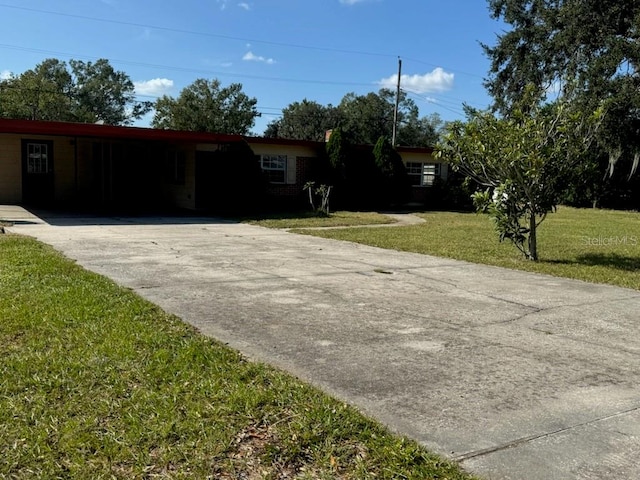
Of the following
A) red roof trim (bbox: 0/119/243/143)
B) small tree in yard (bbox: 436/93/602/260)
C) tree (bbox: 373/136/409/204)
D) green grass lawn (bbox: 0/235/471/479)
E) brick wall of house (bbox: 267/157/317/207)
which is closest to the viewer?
green grass lawn (bbox: 0/235/471/479)

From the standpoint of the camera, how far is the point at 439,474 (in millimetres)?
2674

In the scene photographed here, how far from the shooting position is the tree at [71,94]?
2052 inches

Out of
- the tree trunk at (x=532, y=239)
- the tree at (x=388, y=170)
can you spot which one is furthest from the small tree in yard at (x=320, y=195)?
the tree trunk at (x=532, y=239)

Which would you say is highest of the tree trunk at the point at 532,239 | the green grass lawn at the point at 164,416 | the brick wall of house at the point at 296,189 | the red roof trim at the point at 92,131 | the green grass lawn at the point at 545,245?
the red roof trim at the point at 92,131

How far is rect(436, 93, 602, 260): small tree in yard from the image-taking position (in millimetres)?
9078

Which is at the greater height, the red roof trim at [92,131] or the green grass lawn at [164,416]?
the red roof trim at [92,131]

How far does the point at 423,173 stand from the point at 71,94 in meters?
60.6

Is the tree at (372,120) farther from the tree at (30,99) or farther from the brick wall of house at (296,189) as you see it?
the brick wall of house at (296,189)

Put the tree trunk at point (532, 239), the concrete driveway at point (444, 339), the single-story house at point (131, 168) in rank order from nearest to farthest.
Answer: the concrete driveway at point (444, 339)
the tree trunk at point (532, 239)
the single-story house at point (131, 168)

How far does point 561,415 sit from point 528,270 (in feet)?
19.4

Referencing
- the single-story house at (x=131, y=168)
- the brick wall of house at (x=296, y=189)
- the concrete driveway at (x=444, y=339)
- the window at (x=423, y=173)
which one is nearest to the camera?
the concrete driveway at (x=444, y=339)

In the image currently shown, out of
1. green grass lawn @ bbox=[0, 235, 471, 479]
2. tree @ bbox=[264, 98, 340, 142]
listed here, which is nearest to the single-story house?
green grass lawn @ bbox=[0, 235, 471, 479]

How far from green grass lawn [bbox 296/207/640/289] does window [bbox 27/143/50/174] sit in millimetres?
11404

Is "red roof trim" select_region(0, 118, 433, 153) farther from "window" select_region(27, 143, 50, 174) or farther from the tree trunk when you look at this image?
Result: the tree trunk
